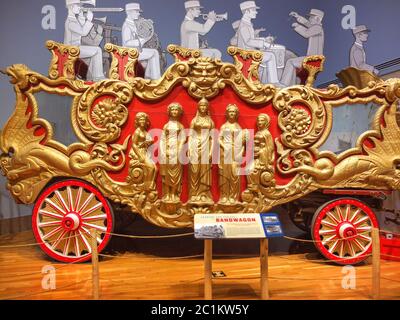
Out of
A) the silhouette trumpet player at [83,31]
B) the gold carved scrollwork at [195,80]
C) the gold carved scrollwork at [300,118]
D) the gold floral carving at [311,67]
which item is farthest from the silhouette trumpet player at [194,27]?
the gold carved scrollwork at [300,118]

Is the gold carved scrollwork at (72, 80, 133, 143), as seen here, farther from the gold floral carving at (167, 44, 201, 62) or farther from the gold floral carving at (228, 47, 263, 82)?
the gold floral carving at (228, 47, 263, 82)

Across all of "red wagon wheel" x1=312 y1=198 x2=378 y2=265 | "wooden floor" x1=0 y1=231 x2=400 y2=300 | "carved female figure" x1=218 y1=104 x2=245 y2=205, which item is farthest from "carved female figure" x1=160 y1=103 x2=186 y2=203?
"red wagon wheel" x1=312 y1=198 x2=378 y2=265

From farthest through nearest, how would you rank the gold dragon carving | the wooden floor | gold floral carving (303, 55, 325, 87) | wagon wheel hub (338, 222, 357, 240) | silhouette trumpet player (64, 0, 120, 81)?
silhouette trumpet player (64, 0, 120, 81) → gold floral carving (303, 55, 325, 87) → wagon wheel hub (338, 222, 357, 240) → the gold dragon carving → the wooden floor

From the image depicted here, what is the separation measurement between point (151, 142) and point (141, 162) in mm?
273

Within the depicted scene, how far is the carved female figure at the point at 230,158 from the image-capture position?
440 centimetres

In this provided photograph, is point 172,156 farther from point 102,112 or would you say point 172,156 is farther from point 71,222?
point 71,222

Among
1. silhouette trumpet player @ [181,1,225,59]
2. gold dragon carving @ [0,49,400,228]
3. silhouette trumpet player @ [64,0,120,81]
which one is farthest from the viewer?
silhouette trumpet player @ [181,1,225,59]

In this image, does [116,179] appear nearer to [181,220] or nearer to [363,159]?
[181,220]

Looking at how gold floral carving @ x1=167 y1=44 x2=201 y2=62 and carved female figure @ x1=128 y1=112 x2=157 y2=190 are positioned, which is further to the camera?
gold floral carving @ x1=167 y1=44 x2=201 y2=62

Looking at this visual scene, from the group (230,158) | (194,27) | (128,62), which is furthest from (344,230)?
(194,27)

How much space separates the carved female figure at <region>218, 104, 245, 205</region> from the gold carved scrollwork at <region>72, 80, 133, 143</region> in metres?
1.23

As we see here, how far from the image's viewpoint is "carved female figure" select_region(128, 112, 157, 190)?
435 cm

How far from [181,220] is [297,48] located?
3.39m
